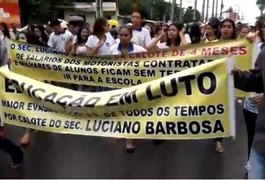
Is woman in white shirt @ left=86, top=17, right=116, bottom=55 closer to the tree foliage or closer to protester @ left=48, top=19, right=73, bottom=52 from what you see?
protester @ left=48, top=19, right=73, bottom=52

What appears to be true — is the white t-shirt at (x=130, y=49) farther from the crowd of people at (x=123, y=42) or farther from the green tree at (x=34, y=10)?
the green tree at (x=34, y=10)

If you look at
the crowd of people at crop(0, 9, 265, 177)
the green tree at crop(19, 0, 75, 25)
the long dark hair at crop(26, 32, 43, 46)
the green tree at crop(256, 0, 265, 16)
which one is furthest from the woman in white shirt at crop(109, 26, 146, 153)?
the green tree at crop(256, 0, 265, 16)

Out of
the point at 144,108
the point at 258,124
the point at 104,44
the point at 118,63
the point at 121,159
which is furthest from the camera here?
the point at 104,44

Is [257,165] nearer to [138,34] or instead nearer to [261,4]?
[138,34]

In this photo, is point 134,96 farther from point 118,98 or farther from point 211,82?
point 211,82

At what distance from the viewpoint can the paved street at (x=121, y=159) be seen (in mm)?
6133

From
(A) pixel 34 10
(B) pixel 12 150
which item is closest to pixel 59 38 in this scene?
(B) pixel 12 150

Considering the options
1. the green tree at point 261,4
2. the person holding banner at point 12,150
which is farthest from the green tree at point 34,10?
the green tree at point 261,4

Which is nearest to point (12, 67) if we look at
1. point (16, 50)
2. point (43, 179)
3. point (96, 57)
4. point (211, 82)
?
point (16, 50)

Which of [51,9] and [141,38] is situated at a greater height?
[141,38]

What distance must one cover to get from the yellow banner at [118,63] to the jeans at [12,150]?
1755 millimetres

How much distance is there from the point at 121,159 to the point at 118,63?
145cm

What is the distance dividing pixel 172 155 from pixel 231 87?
6.73 ft

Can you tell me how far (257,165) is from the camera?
3508 mm
